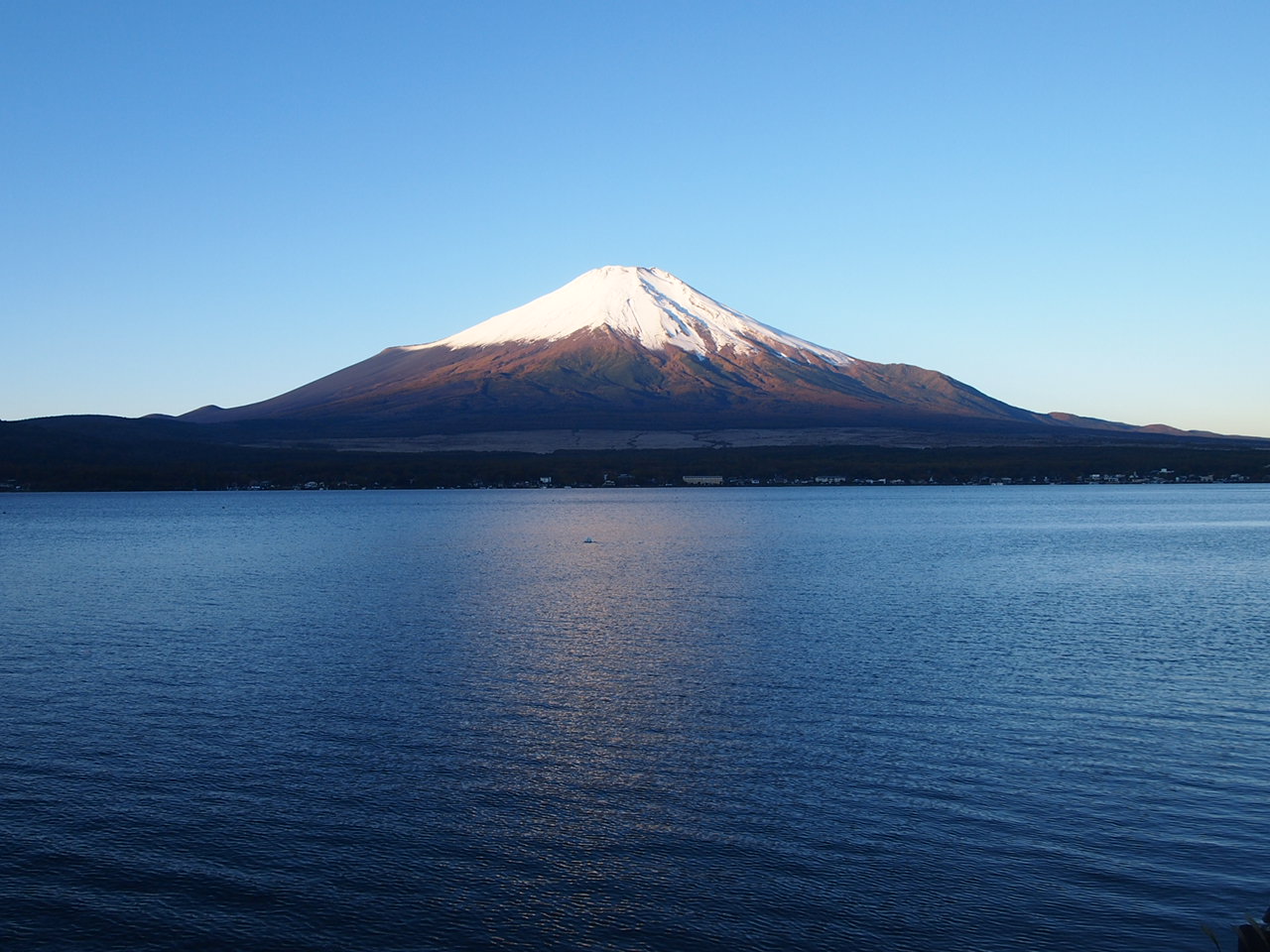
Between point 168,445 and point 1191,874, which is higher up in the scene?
point 168,445

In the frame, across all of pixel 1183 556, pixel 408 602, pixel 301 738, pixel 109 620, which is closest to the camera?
pixel 301 738

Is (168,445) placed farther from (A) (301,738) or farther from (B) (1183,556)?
(A) (301,738)

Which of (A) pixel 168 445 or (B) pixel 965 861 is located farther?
(A) pixel 168 445

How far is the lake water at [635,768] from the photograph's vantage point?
35.8 ft

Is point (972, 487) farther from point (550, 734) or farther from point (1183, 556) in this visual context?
point (550, 734)

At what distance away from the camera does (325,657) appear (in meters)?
23.8

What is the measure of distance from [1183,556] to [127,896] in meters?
45.3

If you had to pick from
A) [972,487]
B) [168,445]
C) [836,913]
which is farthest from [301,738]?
[168,445]

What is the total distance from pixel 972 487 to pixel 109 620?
441 feet

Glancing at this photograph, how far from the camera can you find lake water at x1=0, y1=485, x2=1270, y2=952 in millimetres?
10922

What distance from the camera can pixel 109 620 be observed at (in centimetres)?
2947

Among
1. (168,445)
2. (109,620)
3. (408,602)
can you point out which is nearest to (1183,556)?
(408,602)

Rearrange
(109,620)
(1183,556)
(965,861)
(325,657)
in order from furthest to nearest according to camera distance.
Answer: (1183,556) → (109,620) → (325,657) → (965,861)

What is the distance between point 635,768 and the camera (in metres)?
15.6
